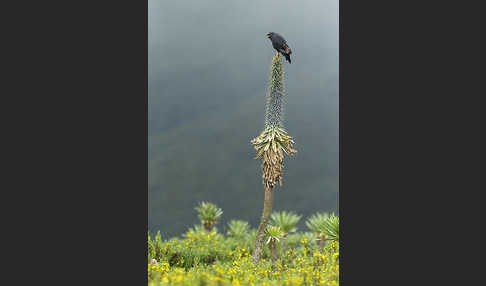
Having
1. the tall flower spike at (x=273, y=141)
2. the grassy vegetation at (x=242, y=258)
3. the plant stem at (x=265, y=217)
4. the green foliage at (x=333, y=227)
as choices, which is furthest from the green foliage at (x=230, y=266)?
the tall flower spike at (x=273, y=141)

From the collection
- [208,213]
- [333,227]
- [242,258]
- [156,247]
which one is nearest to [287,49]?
[333,227]

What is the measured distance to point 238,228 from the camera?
11.0m

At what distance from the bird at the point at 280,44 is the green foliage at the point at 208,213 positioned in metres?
5.45

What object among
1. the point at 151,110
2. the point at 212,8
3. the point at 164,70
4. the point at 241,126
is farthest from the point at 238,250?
the point at 212,8

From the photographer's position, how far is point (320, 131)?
9.16 m

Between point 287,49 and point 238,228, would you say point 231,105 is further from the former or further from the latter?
point 238,228

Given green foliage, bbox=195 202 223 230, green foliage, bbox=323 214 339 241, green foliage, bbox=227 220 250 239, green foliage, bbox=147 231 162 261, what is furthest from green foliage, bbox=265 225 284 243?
green foliage, bbox=195 202 223 230

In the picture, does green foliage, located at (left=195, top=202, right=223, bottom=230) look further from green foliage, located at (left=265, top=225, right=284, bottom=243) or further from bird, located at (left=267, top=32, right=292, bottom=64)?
bird, located at (left=267, top=32, right=292, bottom=64)

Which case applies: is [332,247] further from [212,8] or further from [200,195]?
[212,8]

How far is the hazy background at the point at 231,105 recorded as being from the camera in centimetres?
793

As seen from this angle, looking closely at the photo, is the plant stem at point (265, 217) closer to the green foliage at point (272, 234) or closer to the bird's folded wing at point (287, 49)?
the green foliage at point (272, 234)

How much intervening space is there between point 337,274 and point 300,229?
4.50 meters

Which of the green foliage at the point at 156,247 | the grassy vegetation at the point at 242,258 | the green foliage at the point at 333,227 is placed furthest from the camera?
the green foliage at the point at 156,247

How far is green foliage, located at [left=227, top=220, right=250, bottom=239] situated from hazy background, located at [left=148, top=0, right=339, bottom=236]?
22cm
